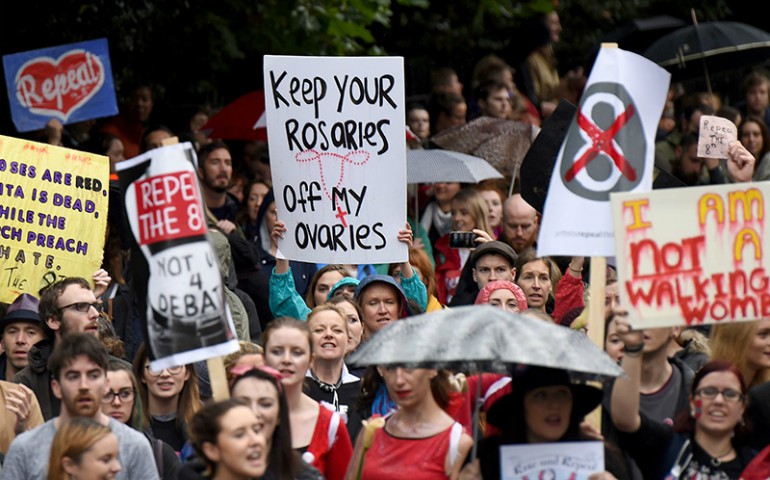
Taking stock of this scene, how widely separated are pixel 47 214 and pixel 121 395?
179 cm

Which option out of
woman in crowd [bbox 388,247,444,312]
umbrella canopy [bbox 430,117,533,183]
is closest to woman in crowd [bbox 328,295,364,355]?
woman in crowd [bbox 388,247,444,312]

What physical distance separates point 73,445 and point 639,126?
2.87m

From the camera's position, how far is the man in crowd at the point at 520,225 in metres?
12.7

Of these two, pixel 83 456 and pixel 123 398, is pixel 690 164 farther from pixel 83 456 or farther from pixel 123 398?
pixel 83 456

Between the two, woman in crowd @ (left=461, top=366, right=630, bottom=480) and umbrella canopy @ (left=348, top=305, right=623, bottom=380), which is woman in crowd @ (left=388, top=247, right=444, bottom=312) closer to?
woman in crowd @ (left=461, top=366, right=630, bottom=480)

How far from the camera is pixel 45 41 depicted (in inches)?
583

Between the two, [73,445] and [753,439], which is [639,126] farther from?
[73,445]

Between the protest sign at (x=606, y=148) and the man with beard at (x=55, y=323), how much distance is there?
109 inches

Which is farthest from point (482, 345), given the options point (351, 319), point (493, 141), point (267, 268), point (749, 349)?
point (493, 141)

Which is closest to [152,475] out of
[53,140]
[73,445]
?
[73,445]

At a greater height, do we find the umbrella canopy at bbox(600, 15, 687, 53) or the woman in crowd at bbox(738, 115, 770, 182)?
the umbrella canopy at bbox(600, 15, 687, 53)

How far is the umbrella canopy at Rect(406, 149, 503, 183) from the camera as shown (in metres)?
13.5

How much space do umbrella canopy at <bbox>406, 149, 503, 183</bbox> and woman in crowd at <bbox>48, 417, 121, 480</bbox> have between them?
18.8ft

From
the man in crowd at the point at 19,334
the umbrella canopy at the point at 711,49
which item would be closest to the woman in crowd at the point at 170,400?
the man in crowd at the point at 19,334
